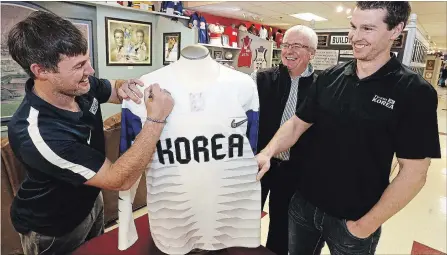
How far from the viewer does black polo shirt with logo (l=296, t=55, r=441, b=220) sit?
107 cm

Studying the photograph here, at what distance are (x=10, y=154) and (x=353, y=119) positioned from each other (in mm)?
2043

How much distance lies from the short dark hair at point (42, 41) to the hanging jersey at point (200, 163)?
320mm

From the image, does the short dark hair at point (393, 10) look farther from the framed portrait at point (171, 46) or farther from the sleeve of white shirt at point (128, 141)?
the framed portrait at point (171, 46)

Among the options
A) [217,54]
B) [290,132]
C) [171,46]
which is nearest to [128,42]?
[171,46]

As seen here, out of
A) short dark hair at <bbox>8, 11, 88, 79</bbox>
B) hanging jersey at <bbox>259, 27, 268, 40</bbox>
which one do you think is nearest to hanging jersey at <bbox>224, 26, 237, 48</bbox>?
hanging jersey at <bbox>259, 27, 268, 40</bbox>

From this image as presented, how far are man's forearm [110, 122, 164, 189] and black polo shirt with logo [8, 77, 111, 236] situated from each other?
5.0 inches

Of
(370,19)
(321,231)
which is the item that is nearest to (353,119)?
(370,19)

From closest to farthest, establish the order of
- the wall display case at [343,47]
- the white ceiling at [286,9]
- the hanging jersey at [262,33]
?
the wall display case at [343,47], the white ceiling at [286,9], the hanging jersey at [262,33]

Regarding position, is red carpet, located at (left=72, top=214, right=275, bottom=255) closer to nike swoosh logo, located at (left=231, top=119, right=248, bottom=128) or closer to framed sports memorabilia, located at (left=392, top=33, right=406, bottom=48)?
nike swoosh logo, located at (left=231, top=119, right=248, bottom=128)

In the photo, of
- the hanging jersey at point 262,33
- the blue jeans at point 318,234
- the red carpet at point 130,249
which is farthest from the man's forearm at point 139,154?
the hanging jersey at point 262,33

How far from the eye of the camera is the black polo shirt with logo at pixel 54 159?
1098 mm

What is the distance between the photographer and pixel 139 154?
3.39 ft

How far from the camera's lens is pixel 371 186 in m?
1.21

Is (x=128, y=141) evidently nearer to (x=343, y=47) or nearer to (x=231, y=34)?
(x=343, y=47)
